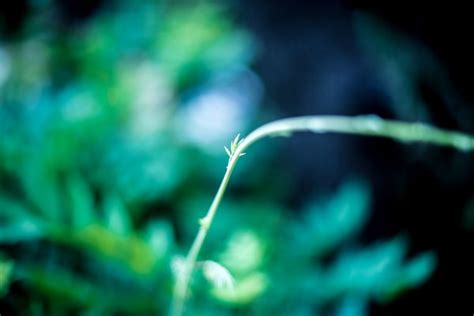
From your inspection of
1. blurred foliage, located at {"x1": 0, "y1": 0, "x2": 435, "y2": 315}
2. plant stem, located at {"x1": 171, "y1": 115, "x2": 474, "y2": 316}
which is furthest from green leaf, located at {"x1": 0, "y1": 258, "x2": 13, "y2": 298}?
plant stem, located at {"x1": 171, "y1": 115, "x2": 474, "y2": 316}

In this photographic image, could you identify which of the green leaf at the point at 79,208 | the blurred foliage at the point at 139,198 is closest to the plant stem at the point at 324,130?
the blurred foliage at the point at 139,198

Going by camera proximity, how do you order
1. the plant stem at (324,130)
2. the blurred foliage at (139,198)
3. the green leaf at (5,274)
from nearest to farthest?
the plant stem at (324,130) → the green leaf at (5,274) → the blurred foliage at (139,198)

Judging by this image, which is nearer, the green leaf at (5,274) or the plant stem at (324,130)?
the plant stem at (324,130)

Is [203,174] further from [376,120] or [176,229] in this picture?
[376,120]

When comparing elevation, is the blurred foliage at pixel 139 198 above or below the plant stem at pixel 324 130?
above

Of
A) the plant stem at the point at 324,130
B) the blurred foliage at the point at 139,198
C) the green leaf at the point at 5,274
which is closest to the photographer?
the plant stem at the point at 324,130

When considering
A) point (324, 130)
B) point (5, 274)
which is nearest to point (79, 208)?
point (5, 274)

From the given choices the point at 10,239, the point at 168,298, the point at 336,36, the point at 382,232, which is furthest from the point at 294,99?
the point at 10,239

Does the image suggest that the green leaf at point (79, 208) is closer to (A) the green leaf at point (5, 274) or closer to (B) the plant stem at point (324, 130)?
(A) the green leaf at point (5, 274)

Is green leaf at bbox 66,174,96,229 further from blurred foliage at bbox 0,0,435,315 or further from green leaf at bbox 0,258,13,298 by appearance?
green leaf at bbox 0,258,13,298
